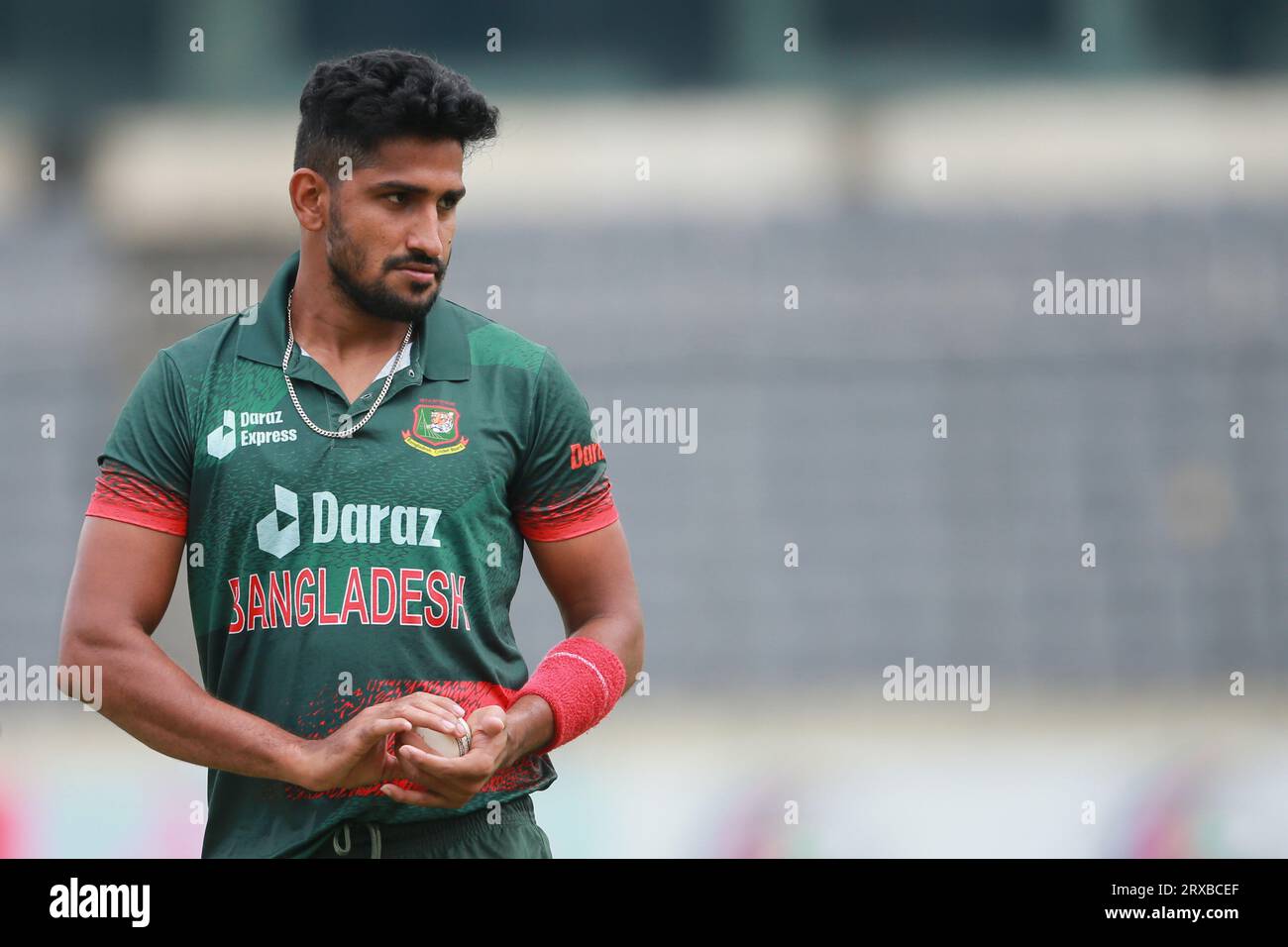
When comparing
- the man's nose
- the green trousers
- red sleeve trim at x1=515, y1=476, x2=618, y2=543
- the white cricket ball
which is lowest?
the green trousers

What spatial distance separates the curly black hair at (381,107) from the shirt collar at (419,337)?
245mm

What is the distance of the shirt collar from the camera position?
2.60 metres

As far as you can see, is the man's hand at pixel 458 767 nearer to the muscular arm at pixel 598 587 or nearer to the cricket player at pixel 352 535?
the cricket player at pixel 352 535

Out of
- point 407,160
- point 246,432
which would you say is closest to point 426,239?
point 407,160

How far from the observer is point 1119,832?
6887 millimetres

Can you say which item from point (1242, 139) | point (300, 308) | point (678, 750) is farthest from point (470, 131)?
point (1242, 139)

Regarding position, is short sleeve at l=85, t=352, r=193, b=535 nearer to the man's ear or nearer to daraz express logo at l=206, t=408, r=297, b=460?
daraz express logo at l=206, t=408, r=297, b=460

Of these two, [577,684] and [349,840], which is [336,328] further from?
A: [349,840]

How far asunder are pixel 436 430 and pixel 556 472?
0.74ft

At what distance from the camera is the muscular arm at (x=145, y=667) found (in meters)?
2.38

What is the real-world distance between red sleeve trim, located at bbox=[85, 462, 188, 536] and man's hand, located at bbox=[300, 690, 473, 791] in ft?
1.45

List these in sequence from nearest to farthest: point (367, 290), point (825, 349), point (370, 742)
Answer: point (370, 742)
point (367, 290)
point (825, 349)

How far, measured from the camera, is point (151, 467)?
2.46m

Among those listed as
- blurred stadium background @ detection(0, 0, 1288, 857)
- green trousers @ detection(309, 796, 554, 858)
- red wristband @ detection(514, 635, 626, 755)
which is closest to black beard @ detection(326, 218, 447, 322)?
red wristband @ detection(514, 635, 626, 755)
